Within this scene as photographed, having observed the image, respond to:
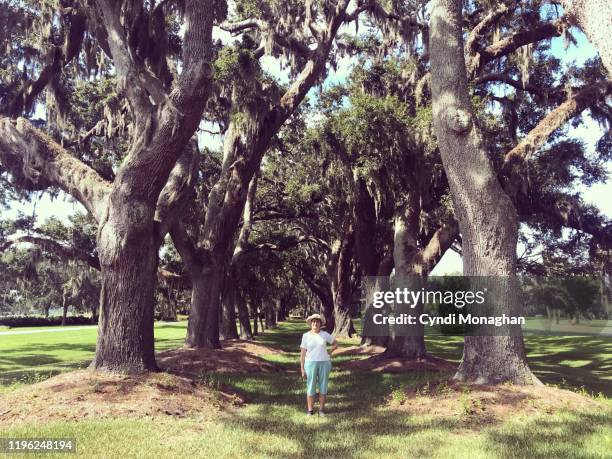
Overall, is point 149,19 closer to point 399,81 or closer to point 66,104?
point 66,104

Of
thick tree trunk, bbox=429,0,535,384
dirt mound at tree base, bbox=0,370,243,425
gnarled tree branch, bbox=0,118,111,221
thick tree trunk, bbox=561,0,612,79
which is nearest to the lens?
thick tree trunk, bbox=561,0,612,79

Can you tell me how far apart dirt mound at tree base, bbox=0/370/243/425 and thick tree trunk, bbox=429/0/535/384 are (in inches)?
182

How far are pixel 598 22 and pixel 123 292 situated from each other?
8.58 m

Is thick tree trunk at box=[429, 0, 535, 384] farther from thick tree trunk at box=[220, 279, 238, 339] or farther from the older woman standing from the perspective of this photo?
thick tree trunk at box=[220, 279, 238, 339]

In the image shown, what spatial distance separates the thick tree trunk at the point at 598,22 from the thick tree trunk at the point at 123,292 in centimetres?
772

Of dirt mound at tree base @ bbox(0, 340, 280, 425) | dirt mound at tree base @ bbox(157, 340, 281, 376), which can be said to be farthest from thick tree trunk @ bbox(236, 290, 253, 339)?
dirt mound at tree base @ bbox(0, 340, 280, 425)

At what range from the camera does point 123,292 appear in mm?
9188

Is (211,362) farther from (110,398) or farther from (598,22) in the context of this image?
(598,22)

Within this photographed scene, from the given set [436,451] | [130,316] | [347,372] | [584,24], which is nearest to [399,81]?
[347,372]

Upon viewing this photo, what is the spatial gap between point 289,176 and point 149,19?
15184mm

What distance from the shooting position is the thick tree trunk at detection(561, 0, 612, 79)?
244 inches

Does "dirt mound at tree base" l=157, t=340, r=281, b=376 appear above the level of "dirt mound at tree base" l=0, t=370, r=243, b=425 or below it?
below

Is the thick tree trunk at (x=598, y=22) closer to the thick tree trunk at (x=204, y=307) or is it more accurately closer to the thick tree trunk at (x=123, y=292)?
the thick tree trunk at (x=123, y=292)

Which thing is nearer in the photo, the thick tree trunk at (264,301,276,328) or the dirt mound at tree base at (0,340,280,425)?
the dirt mound at tree base at (0,340,280,425)
